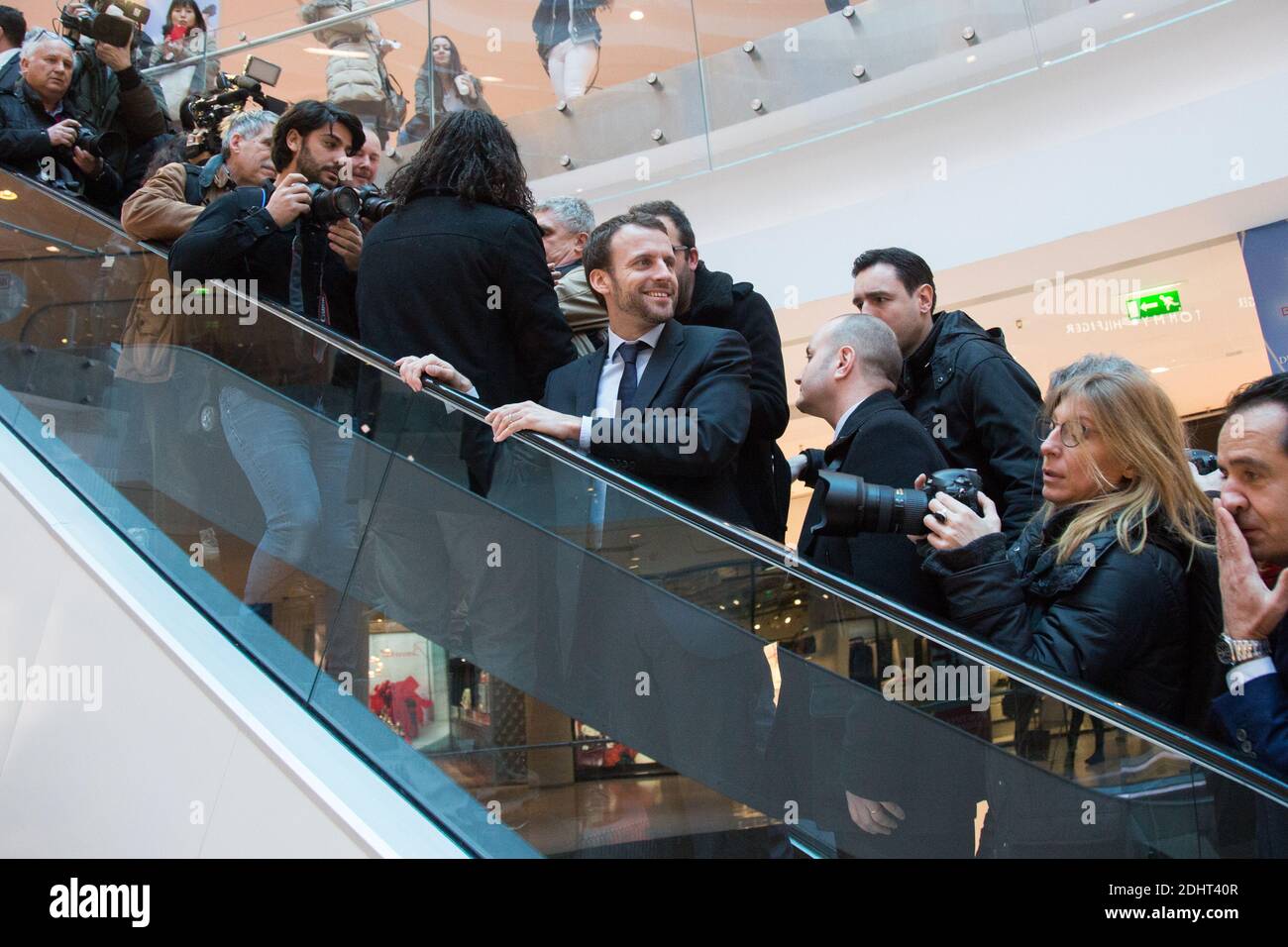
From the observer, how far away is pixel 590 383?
280cm

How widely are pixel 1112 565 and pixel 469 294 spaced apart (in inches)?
62.9

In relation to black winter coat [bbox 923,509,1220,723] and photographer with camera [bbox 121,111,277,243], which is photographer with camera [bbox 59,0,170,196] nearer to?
photographer with camera [bbox 121,111,277,243]

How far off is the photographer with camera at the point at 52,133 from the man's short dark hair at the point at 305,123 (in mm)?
1466

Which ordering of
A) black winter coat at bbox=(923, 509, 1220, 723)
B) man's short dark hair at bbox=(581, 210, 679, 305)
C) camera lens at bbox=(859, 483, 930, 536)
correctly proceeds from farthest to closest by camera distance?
man's short dark hair at bbox=(581, 210, 679, 305)
camera lens at bbox=(859, 483, 930, 536)
black winter coat at bbox=(923, 509, 1220, 723)

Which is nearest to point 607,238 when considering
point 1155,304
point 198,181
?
point 198,181

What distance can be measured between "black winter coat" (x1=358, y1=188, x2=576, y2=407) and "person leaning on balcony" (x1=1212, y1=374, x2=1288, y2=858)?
60.2 inches

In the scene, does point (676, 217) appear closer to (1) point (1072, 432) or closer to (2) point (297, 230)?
(2) point (297, 230)

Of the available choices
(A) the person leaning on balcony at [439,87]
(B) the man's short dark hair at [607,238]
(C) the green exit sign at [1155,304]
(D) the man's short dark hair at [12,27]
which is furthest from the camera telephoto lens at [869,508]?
(A) the person leaning on balcony at [439,87]

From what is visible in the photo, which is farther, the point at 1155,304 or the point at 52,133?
the point at 1155,304

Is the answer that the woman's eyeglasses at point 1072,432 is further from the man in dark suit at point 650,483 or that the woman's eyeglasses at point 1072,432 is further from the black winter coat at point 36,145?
the black winter coat at point 36,145

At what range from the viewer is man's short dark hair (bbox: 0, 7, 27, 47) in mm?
5164

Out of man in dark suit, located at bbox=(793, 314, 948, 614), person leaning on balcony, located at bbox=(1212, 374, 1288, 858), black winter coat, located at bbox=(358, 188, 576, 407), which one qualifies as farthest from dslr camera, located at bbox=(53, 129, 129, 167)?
person leaning on balcony, located at bbox=(1212, 374, 1288, 858)

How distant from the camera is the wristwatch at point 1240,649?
76.7 inches
